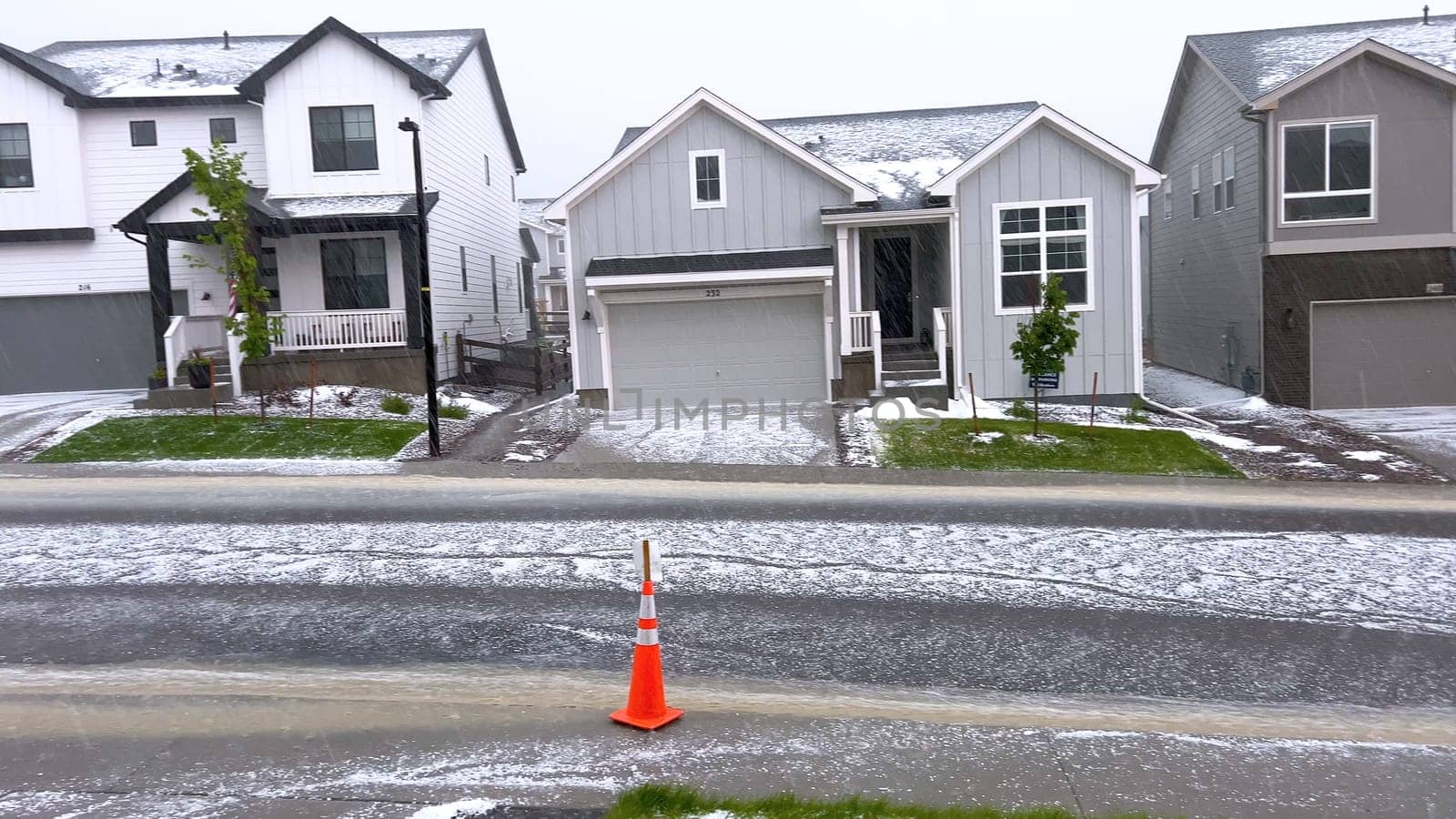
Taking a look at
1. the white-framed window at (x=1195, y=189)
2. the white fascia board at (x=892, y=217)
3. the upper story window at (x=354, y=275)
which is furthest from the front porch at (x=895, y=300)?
the upper story window at (x=354, y=275)

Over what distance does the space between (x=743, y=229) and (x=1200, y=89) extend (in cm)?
1150

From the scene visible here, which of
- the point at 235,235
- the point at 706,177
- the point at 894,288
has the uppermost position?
the point at 706,177

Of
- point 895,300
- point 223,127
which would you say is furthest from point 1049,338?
point 223,127

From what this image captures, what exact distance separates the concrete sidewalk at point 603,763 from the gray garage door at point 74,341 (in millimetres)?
20582

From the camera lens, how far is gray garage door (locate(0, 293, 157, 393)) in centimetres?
2378

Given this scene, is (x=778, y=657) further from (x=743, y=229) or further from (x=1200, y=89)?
(x=1200, y=89)

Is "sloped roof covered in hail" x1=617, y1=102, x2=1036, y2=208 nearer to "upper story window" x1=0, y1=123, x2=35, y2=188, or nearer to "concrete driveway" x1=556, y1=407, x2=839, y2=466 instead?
"concrete driveway" x1=556, y1=407, x2=839, y2=466

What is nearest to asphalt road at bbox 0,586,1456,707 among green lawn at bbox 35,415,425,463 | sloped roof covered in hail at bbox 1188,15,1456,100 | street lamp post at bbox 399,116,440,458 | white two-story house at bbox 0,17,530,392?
street lamp post at bbox 399,116,440,458

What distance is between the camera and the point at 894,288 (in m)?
22.0

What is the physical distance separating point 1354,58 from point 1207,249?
17.5 feet

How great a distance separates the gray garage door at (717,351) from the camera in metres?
20.0

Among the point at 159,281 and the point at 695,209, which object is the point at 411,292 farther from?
the point at 695,209

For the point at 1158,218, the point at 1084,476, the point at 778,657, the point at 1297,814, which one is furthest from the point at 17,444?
the point at 1158,218

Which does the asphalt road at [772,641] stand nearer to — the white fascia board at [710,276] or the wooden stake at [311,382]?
the wooden stake at [311,382]
